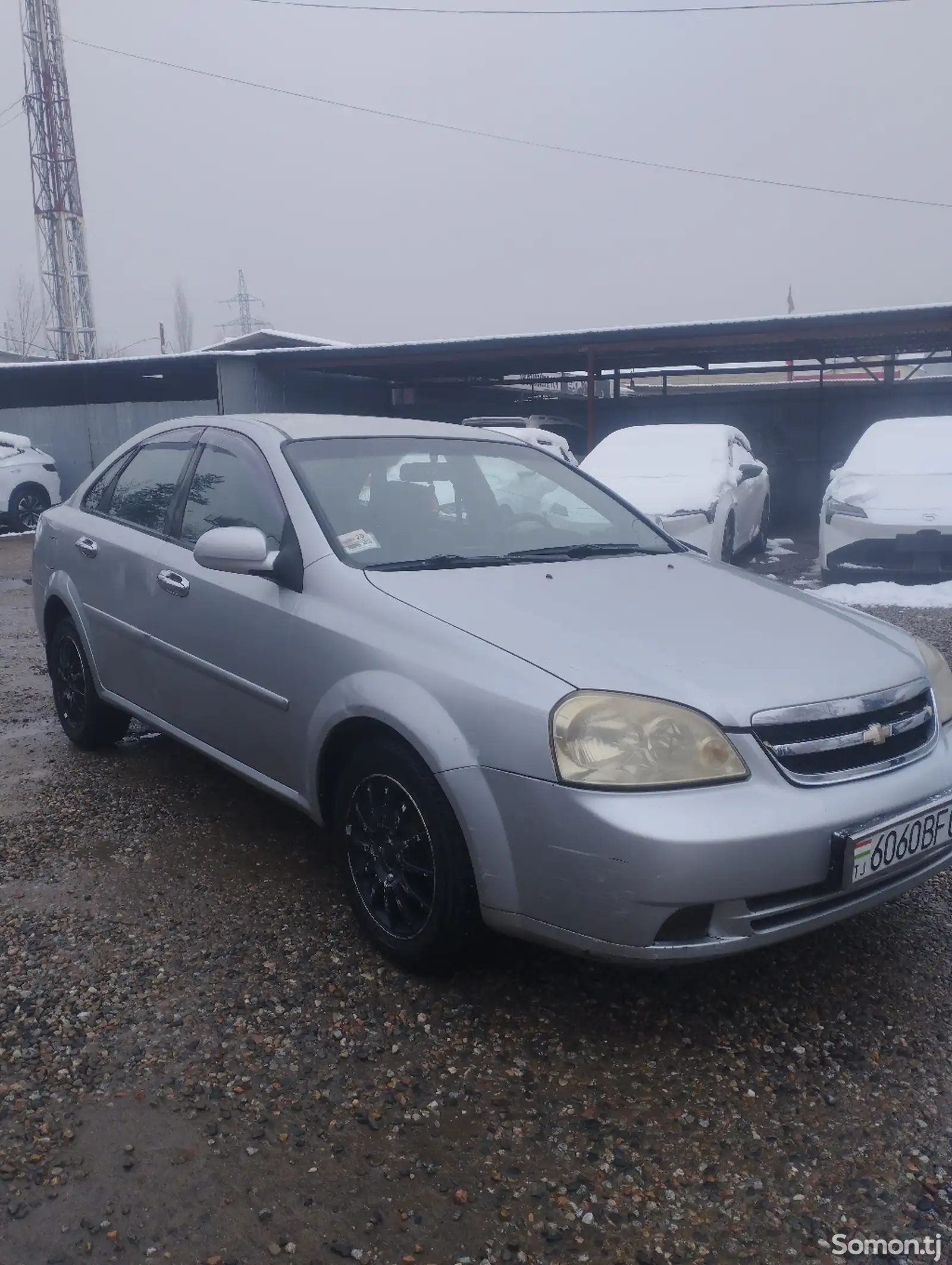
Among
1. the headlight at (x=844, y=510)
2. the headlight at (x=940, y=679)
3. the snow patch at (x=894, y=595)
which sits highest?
the headlight at (x=940, y=679)

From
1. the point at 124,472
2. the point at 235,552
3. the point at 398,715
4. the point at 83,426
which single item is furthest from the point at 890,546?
the point at 83,426

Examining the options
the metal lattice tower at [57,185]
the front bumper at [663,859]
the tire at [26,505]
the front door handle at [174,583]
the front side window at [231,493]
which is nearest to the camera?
the front bumper at [663,859]

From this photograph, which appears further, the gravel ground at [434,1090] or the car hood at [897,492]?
the car hood at [897,492]

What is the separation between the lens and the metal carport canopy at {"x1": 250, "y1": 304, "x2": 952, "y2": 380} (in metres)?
14.5

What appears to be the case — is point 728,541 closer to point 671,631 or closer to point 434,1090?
point 671,631

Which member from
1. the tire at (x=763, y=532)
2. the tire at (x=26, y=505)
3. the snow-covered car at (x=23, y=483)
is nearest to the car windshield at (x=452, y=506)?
the tire at (x=763, y=532)

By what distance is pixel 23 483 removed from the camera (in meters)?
15.3

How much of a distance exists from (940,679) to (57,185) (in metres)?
38.9

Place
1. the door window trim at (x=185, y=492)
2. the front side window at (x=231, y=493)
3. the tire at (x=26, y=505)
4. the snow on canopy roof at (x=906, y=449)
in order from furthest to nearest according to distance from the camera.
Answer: the tire at (x=26, y=505)
the snow on canopy roof at (x=906, y=449)
the door window trim at (x=185, y=492)
the front side window at (x=231, y=493)

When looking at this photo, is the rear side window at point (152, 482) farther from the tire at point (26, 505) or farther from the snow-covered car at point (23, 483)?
the tire at point (26, 505)

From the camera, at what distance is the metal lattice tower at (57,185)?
34.0 m

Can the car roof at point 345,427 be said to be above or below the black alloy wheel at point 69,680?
above

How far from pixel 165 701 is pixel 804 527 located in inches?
535

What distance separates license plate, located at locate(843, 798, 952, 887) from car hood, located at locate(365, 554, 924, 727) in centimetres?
33
